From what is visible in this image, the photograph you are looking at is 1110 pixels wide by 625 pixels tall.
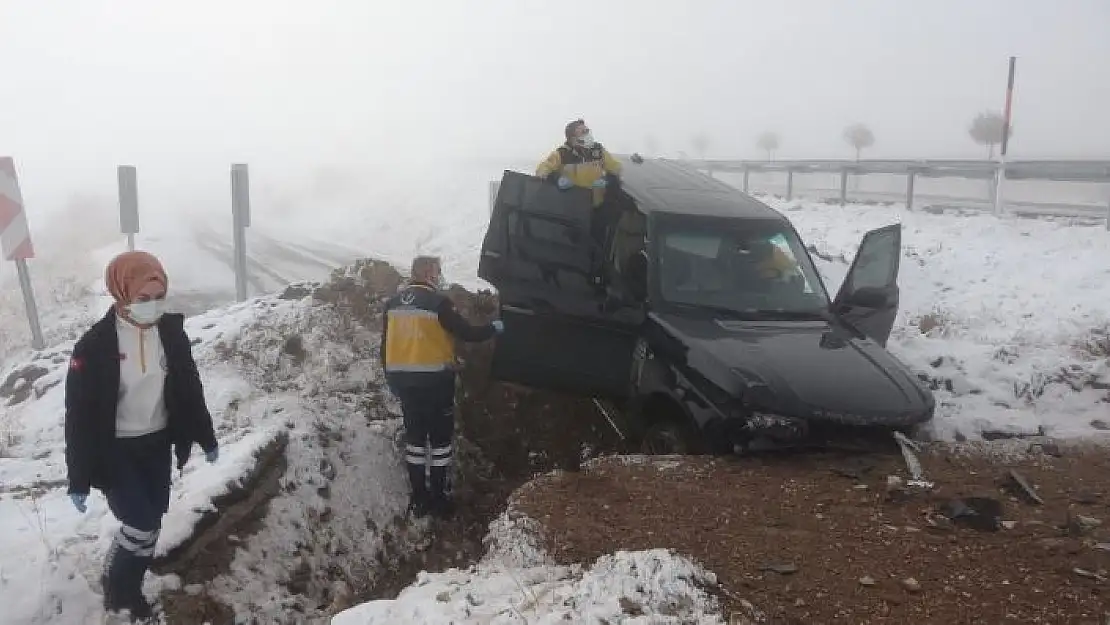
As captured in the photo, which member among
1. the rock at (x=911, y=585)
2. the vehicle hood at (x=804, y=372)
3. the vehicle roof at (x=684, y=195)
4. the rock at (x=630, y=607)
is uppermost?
the vehicle roof at (x=684, y=195)

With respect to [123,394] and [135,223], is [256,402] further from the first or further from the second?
[135,223]

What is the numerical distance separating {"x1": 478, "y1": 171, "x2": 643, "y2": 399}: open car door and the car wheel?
1.26 ft

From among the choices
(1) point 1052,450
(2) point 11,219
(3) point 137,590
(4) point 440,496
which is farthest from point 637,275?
(2) point 11,219

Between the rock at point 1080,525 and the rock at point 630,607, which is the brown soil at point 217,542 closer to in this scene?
the rock at point 630,607

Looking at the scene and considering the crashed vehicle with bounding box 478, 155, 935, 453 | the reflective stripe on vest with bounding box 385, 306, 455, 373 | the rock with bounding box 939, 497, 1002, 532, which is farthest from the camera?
the reflective stripe on vest with bounding box 385, 306, 455, 373

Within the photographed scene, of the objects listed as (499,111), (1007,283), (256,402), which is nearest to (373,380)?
(256,402)

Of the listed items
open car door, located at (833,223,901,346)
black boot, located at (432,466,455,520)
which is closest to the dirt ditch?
black boot, located at (432,466,455,520)

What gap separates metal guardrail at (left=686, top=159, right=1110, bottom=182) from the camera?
44.0 feet

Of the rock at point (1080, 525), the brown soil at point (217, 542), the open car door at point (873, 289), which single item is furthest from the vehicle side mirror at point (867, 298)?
the brown soil at point (217, 542)

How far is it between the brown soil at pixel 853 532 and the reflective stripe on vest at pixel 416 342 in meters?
1.15

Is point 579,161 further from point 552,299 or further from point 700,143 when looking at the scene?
point 700,143

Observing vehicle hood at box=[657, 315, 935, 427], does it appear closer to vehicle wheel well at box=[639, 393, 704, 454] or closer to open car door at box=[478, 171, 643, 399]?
vehicle wheel well at box=[639, 393, 704, 454]

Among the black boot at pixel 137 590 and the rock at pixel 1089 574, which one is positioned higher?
the rock at pixel 1089 574

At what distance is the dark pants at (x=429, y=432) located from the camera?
5.39m
